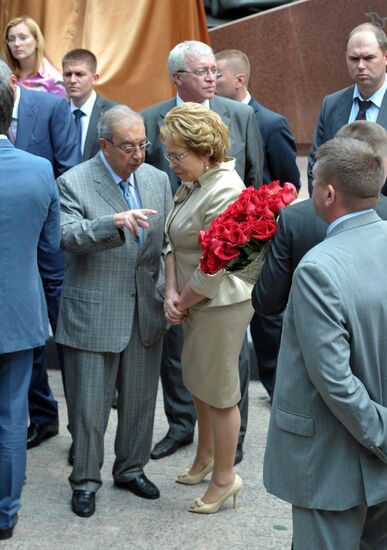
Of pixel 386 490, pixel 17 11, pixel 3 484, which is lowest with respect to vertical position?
pixel 3 484

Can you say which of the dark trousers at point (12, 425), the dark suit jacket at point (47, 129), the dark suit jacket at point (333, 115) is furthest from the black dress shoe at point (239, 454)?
the dark suit jacket at point (47, 129)

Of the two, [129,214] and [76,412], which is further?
[76,412]

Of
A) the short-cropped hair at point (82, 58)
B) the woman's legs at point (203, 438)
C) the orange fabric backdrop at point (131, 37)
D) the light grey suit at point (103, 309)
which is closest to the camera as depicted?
the light grey suit at point (103, 309)

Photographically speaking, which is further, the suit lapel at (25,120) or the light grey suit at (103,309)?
the suit lapel at (25,120)

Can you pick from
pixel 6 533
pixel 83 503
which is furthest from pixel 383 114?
pixel 6 533

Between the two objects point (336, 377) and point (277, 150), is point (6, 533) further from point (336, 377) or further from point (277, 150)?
point (277, 150)

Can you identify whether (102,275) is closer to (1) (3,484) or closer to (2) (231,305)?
(2) (231,305)

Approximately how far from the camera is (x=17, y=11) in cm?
912

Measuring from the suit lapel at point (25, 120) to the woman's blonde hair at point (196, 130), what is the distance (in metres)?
1.48

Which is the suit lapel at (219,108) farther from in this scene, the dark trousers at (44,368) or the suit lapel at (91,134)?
the dark trousers at (44,368)

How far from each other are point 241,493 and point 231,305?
3.42 feet

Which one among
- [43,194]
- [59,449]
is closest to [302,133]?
[59,449]

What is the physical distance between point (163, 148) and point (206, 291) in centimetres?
141

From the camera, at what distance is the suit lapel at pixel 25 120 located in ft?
19.3
